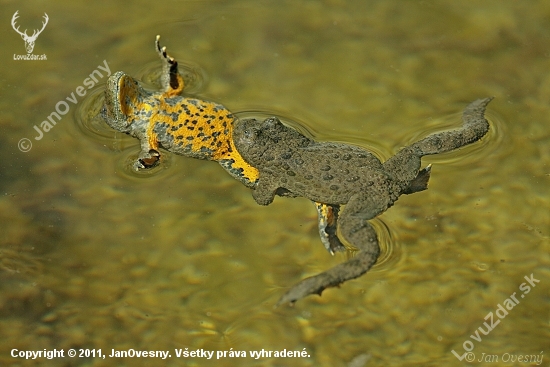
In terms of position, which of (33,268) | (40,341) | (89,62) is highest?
(89,62)

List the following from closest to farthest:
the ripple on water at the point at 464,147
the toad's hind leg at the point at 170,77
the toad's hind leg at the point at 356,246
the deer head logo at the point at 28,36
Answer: the toad's hind leg at the point at 356,246, the toad's hind leg at the point at 170,77, the ripple on water at the point at 464,147, the deer head logo at the point at 28,36

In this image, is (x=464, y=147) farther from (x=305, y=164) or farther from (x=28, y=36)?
(x=28, y=36)

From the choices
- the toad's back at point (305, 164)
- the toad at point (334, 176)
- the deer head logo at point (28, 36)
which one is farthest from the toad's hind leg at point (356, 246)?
the deer head logo at point (28, 36)

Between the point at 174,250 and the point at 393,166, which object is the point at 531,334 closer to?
the point at 393,166

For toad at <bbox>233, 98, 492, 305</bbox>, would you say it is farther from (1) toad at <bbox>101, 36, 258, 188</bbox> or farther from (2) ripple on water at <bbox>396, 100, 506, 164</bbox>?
(2) ripple on water at <bbox>396, 100, 506, 164</bbox>

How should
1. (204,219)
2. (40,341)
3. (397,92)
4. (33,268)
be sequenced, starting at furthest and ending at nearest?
(397,92) < (204,219) < (33,268) < (40,341)

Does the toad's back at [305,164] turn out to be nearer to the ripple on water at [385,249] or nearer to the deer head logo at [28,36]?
the ripple on water at [385,249]

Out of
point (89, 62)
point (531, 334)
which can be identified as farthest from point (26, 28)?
point (531, 334)
